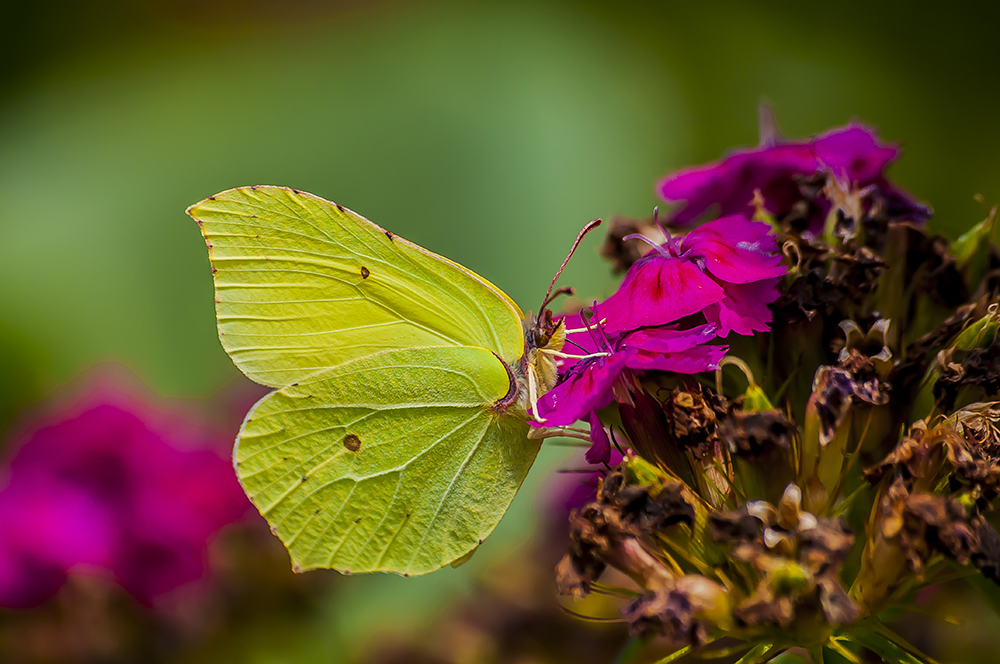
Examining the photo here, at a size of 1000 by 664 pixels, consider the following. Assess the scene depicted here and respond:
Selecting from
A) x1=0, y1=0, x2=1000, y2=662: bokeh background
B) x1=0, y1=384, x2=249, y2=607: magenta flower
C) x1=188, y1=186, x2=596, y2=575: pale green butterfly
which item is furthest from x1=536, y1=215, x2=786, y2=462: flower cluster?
x1=0, y1=0, x2=1000, y2=662: bokeh background

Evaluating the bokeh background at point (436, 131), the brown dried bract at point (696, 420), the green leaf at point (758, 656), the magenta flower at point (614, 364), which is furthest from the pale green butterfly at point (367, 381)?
the bokeh background at point (436, 131)

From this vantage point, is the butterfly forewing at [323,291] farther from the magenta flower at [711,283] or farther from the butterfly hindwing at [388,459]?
the magenta flower at [711,283]

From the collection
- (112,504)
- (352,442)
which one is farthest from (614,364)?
(112,504)

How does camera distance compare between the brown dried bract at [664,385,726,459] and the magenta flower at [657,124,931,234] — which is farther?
the magenta flower at [657,124,931,234]

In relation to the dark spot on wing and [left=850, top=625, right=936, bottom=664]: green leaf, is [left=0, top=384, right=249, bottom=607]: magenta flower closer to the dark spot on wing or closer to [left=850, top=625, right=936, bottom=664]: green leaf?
the dark spot on wing

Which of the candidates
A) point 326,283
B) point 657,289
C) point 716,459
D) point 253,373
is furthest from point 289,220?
point 716,459

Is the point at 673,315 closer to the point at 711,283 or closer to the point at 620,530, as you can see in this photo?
the point at 711,283

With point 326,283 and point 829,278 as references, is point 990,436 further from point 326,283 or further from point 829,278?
point 326,283
